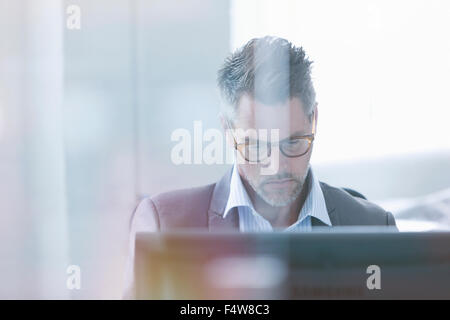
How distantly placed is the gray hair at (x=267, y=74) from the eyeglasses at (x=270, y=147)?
69 millimetres

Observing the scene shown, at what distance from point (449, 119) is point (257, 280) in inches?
28.3

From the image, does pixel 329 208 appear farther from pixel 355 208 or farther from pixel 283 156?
pixel 283 156

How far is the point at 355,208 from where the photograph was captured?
133 centimetres

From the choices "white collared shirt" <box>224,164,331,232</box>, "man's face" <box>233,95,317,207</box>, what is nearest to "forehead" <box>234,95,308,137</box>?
"man's face" <box>233,95,317,207</box>

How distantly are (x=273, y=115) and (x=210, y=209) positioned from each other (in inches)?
10.4

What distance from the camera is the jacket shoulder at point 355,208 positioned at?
1.32 metres

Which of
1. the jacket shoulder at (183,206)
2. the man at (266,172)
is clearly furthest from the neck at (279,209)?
the jacket shoulder at (183,206)

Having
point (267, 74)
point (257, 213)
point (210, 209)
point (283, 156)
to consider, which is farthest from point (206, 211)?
Answer: point (267, 74)

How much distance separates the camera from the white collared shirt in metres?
1.28

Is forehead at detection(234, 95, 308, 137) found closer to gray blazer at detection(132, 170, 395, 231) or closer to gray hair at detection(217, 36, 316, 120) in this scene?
gray hair at detection(217, 36, 316, 120)

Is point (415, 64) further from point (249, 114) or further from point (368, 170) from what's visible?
point (249, 114)

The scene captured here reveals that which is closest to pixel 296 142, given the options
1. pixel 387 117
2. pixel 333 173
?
pixel 333 173

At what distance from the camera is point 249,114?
1.32m

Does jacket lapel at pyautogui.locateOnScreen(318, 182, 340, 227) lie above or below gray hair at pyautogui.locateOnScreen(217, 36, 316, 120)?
below
